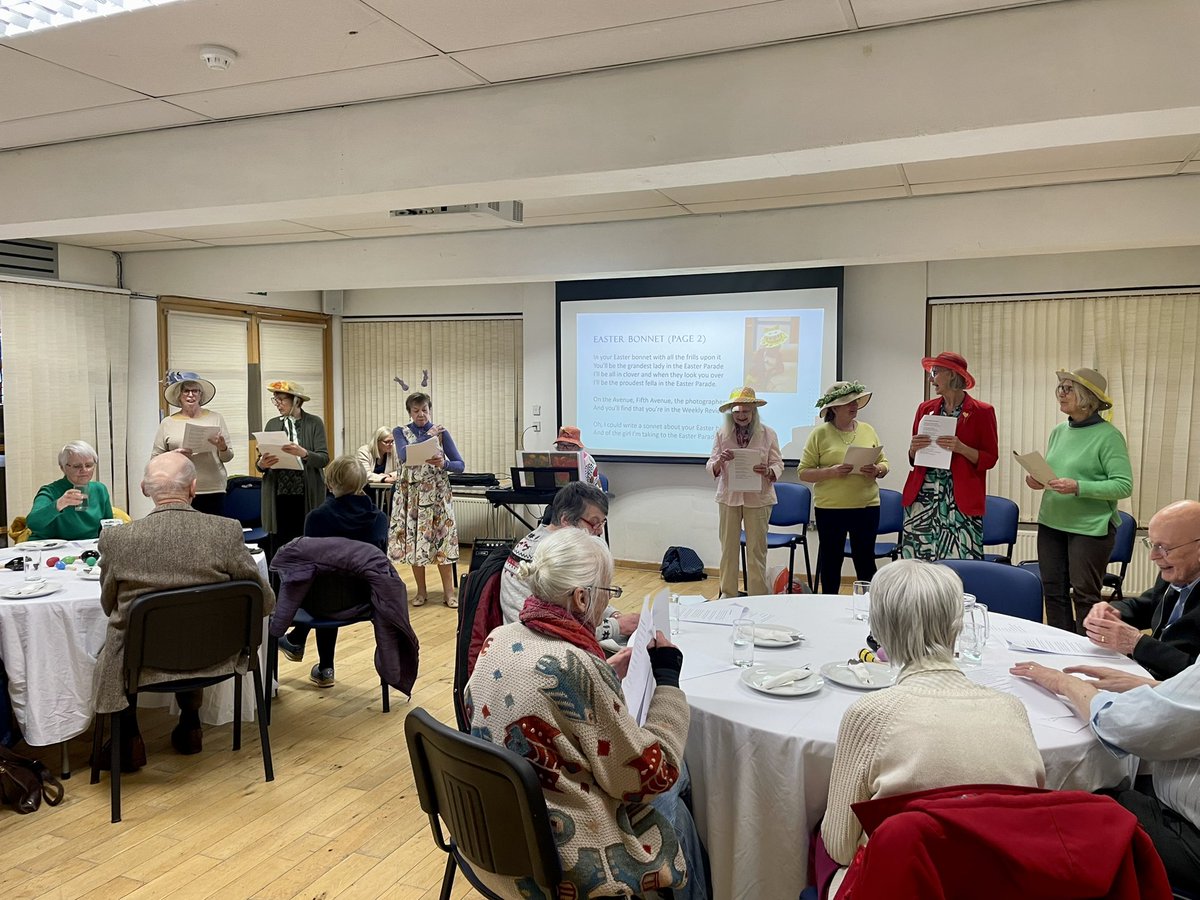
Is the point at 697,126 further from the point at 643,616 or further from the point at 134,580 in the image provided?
the point at 134,580

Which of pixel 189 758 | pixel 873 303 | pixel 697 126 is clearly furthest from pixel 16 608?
pixel 873 303

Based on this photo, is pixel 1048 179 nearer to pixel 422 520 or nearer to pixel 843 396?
pixel 843 396

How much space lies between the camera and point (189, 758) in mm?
3621

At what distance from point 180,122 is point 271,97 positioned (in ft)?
2.06

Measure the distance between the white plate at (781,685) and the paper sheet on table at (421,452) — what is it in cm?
390

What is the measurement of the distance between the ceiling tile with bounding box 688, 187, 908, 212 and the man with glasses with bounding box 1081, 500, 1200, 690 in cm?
290

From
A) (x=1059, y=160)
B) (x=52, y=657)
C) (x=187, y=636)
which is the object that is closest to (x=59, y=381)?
(x=52, y=657)

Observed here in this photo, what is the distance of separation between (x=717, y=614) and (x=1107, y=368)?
446cm

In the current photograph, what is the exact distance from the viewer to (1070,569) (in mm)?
4238

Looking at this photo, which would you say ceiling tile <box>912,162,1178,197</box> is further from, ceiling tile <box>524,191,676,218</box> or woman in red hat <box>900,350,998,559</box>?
ceiling tile <box>524,191,676,218</box>

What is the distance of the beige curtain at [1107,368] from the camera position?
5887 mm

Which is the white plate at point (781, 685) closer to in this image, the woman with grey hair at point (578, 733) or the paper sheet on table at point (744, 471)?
the woman with grey hair at point (578, 733)

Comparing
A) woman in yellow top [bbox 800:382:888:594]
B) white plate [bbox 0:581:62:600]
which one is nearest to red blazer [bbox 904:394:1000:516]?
woman in yellow top [bbox 800:382:888:594]

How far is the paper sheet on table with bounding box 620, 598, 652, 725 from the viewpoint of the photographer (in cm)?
183
